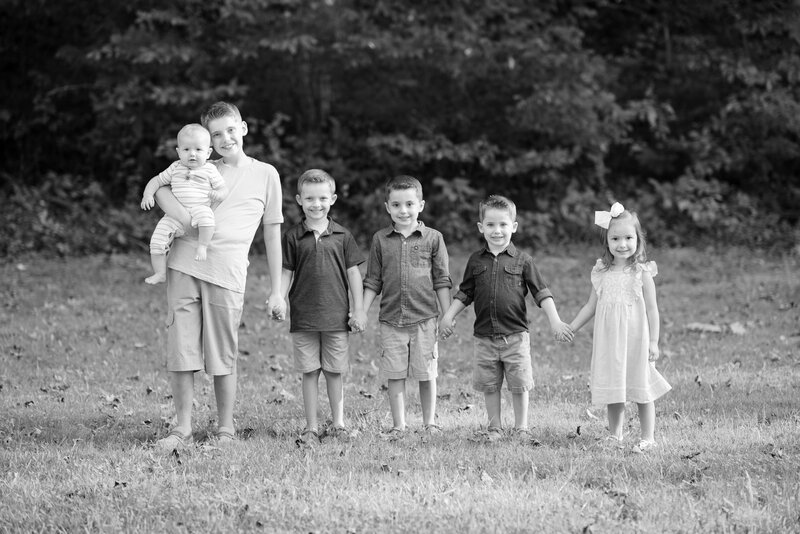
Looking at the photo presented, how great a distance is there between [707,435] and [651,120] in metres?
11.2

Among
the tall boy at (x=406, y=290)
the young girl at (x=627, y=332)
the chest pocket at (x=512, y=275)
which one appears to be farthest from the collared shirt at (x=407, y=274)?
the young girl at (x=627, y=332)

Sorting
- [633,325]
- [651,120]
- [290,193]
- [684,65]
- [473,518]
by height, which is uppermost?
[684,65]

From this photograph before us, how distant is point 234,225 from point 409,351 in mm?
1356

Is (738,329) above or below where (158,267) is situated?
below

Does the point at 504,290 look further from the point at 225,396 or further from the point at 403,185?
the point at 225,396

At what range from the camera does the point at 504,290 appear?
6.14 meters

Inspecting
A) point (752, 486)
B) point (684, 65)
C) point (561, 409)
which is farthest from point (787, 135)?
point (752, 486)

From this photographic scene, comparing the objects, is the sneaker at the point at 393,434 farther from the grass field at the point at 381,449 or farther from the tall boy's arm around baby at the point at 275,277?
the tall boy's arm around baby at the point at 275,277

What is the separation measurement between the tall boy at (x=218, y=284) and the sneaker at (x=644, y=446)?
2.27m

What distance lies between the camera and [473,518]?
4430 millimetres

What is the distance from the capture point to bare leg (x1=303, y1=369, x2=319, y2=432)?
6.32 meters

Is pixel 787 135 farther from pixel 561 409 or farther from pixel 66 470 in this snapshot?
pixel 66 470

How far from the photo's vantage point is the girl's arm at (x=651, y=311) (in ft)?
19.0

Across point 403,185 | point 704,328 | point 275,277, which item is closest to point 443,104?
point 704,328
